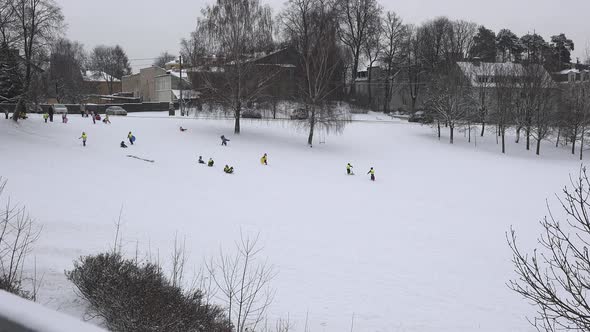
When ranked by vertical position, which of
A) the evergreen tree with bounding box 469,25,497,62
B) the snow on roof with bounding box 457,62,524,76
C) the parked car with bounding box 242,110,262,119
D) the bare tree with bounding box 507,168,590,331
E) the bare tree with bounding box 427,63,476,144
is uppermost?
the evergreen tree with bounding box 469,25,497,62

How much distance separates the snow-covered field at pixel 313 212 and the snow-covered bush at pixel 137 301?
55cm

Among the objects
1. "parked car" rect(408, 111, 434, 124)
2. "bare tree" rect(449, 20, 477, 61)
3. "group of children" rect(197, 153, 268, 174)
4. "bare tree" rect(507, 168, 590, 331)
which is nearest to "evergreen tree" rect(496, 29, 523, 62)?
"bare tree" rect(449, 20, 477, 61)

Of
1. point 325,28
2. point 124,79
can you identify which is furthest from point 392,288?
point 124,79

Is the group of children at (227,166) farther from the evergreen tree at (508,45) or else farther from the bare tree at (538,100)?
the evergreen tree at (508,45)

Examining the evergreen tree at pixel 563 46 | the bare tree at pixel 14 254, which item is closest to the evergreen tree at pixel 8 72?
the bare tree at pixel 14 254

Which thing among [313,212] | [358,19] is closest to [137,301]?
[313,212]

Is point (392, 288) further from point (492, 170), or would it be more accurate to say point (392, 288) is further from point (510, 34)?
point (510, 34)

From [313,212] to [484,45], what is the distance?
240 ft

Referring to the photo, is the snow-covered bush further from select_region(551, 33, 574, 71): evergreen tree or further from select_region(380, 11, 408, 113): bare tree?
select_region(551, 33, 574, 71): evergreen tree

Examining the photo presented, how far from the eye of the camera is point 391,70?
75.0 meters

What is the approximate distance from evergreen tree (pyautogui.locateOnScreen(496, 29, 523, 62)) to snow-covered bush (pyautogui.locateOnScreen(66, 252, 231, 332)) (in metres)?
93.4

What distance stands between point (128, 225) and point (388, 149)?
30393 mm

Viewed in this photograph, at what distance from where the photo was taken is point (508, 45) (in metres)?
88.6

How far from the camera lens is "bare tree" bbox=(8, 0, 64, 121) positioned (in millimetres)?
32000
